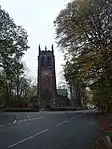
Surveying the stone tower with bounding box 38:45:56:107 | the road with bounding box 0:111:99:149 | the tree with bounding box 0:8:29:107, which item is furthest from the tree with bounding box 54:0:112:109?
the stone tower with bounding box 38:45:56:107

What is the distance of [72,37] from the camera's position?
29.1 metres

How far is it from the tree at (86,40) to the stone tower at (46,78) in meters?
79.3

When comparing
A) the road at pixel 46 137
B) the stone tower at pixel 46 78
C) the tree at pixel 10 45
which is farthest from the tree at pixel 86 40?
the stone tower at pixel 46 78

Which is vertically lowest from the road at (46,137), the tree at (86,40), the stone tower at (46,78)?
the road at (46,137)

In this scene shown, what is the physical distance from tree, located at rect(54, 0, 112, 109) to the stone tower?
79340 mm

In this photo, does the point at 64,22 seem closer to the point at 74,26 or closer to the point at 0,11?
the point at 74,26

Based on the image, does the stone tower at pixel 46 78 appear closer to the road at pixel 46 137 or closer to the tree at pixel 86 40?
the tree at pixel 86 40

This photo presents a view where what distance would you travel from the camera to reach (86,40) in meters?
29.5

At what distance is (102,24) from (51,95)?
90.2 metres

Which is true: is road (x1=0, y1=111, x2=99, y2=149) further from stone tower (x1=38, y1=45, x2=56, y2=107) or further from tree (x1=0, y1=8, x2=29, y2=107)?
stone tower (x1=38, y1=45, x2=56, y2=107)

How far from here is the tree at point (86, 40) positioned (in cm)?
2279

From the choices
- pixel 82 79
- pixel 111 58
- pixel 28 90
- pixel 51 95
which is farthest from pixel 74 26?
pixel 51 95

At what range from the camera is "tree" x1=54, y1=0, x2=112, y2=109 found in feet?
74.8

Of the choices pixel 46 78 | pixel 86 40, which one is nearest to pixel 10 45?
pixel 86 40
